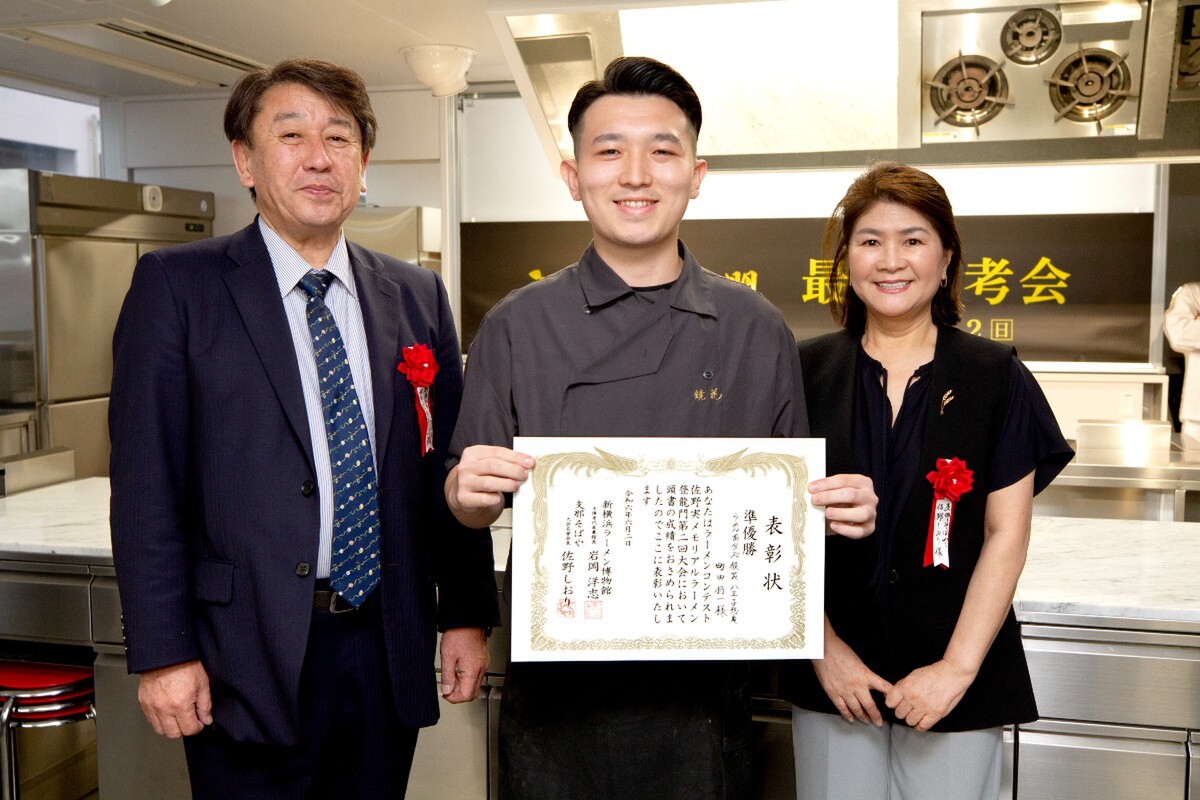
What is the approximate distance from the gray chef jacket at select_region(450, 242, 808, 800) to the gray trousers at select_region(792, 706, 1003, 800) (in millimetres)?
188

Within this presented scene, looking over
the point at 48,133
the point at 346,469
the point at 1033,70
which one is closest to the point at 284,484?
the point at 346,469

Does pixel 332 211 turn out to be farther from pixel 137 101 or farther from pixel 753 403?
pixel 137 101

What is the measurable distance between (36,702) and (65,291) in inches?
153

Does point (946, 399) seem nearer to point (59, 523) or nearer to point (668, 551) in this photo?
point (668, 551)

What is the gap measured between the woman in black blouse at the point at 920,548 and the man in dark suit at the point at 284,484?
2.09 ft

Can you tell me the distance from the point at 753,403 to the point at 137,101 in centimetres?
665

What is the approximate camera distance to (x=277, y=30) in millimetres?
4977

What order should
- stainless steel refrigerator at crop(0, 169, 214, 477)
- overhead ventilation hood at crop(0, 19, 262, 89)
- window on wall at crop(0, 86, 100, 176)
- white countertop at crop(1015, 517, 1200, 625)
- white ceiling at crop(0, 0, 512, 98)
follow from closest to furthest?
white countertop at crop(1015, 517, 1200, 625) < white ceiling at crop(0, 0, 512, 98) < overhead ventilation hood at crop(0, 19, 262, 89) < stainless steel refrigerator at crop(0, 169, 214, 477) < window on wall at crop(0, 86, 100, 176)

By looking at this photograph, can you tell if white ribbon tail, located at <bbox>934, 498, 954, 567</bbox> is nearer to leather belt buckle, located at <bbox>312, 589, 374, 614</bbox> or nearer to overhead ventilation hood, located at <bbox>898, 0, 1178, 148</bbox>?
leather belt buckle, located at <bbox>312, 589, 374, 614</bbox>

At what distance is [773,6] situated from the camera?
3.17 meters

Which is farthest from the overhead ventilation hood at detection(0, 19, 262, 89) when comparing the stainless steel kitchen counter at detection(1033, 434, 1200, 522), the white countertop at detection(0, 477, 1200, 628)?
the stainless steel kitchen counter at detection(1033, 434, 1200, 522)

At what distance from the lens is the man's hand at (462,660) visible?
1.75 metres

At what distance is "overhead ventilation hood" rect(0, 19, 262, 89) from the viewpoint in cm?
482

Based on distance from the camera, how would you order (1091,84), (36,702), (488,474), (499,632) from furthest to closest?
(1091,84), (36,702), (499,632), (488,474)
